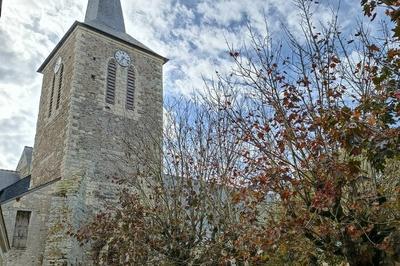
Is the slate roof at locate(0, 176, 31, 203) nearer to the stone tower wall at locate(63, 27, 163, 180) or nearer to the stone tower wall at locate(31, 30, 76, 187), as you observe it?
→ the stone tower wall at locate(31, 30, 76, 187)

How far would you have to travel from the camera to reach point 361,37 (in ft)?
19.5

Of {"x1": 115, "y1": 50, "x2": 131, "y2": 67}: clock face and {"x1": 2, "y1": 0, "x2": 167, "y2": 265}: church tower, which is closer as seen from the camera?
{"x1": 2, "y1": 0, "x2": 167, "y2": 265}: church tower

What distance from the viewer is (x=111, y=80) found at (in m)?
18.0

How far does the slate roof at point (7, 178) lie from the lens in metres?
22.0

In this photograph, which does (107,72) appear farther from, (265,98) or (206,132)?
(265,98)

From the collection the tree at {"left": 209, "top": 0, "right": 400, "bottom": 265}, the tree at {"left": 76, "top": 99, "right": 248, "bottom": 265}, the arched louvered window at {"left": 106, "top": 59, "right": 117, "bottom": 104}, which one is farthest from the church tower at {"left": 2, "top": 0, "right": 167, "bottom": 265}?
the tree at {"left": 209, "top": 0, "right": 400, "bottom": 265}

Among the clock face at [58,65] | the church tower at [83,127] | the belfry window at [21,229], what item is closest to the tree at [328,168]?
the church tower at [83,127]

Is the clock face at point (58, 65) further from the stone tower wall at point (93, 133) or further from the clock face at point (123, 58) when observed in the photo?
the clock face at point (123, 58)

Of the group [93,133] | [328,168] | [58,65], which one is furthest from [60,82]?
[328,168]

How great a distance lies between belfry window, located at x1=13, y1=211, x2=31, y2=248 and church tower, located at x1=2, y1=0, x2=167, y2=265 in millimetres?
34

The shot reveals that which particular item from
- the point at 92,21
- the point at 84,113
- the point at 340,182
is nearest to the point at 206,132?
the point at 340,182

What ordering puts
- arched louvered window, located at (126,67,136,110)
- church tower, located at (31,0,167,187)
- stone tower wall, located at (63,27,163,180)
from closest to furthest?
stone tower wall, located at (63,27,163,180), church tower, located at (31,0,167,187), arched louvered window, located at (126,67,136,110)

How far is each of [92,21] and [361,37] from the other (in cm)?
1598

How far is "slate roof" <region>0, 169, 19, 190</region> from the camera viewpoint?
22.0 meters
